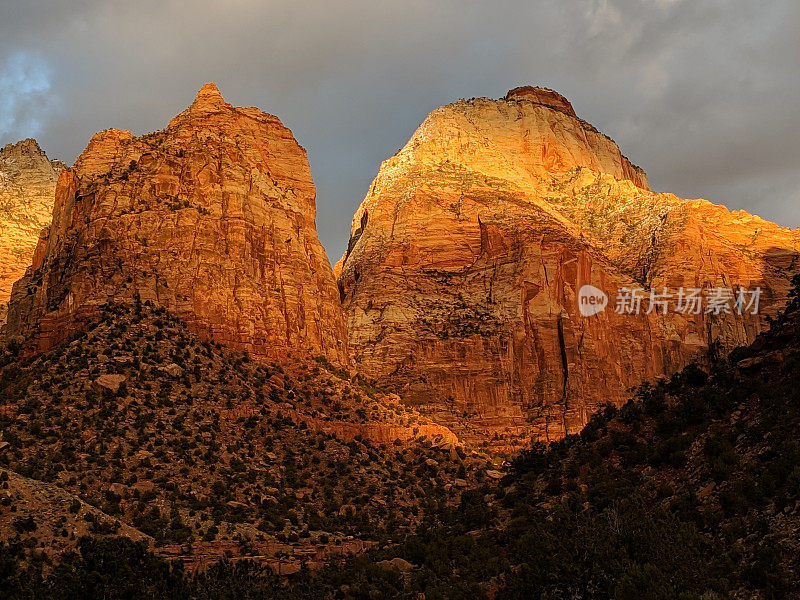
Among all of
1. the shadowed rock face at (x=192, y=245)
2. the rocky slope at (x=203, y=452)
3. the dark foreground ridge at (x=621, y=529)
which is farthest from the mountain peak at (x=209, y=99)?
the dark foreground ridge at (x=621, y=529)

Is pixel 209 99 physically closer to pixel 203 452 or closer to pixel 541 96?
pixel 203 452

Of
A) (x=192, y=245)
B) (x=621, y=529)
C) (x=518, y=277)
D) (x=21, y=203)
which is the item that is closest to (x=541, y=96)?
(x=518, y=277)

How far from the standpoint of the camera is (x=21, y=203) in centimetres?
11206

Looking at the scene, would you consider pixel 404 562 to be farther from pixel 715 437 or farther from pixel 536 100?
pixel 536 100

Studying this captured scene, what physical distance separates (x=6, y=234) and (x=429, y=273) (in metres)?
47.3

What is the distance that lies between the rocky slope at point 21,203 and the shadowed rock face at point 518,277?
35616 millimetres

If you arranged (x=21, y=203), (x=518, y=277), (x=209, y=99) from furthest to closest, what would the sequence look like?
1. (x=21, y=203)
2. (x=518, y=277)
3. (x=209, y=99)

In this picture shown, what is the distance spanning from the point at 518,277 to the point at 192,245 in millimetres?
46639

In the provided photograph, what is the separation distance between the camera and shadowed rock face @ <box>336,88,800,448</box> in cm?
9781

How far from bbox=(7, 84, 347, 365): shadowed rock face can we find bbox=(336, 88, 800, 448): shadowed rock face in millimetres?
20479

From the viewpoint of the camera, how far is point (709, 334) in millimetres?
110312

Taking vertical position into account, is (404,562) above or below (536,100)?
below

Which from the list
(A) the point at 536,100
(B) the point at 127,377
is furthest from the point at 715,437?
(A) the point at 536,100

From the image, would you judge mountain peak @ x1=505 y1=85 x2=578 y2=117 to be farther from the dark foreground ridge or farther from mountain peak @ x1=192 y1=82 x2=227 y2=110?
the dark foreground ridge
